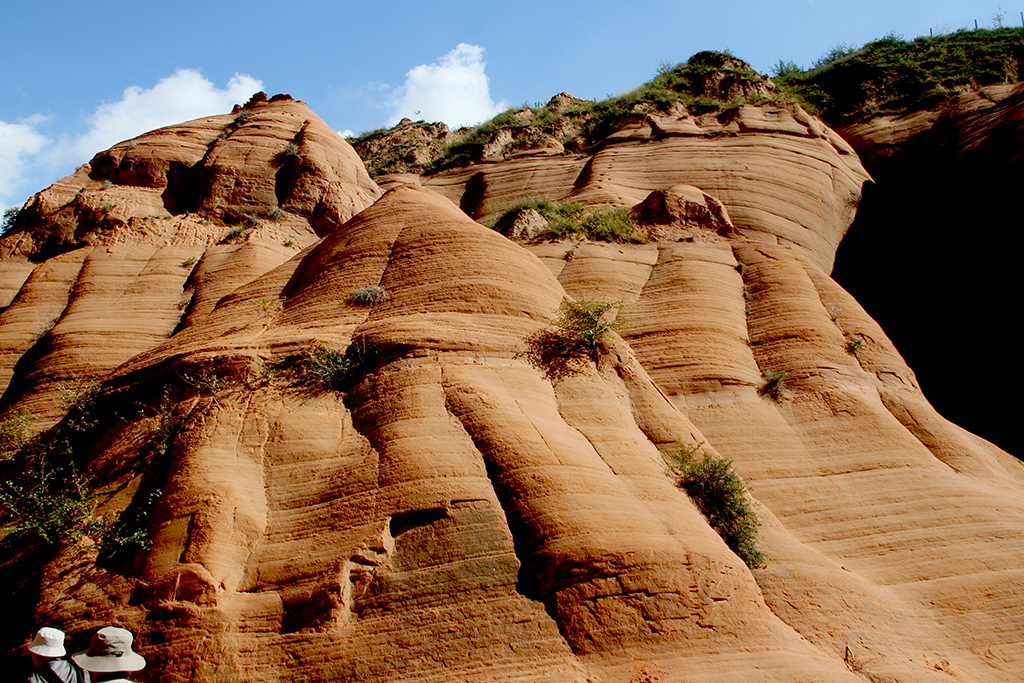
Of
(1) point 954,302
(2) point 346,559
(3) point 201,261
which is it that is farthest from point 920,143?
(2) point 346,559

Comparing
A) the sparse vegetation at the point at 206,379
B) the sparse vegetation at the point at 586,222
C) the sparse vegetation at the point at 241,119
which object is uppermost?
the sparse vegetation at the point at 241,119

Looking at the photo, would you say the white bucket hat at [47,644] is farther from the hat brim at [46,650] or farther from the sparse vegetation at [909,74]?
the sparse vegetation at [909,74]

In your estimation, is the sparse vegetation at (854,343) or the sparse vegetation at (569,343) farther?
the sparse vegetation at (854,343)

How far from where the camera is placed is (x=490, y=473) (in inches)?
274

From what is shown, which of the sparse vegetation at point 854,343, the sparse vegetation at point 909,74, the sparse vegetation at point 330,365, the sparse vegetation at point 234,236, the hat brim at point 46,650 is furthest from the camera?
the sparse vegetation at point 909,74

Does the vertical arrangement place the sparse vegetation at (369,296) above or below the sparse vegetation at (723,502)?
above

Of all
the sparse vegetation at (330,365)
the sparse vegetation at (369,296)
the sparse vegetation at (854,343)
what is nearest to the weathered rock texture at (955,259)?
the sparse vegetation at (854,343)

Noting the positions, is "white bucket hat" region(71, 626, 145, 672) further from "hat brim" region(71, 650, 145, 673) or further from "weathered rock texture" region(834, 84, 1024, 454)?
"weathered rock texture" region(834, 84, 1024, 454)

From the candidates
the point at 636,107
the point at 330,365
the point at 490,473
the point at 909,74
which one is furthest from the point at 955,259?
the point at 330,365

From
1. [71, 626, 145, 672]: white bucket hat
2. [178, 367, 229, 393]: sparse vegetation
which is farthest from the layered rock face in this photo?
[71, 626, 145, 672]: white bucket hat

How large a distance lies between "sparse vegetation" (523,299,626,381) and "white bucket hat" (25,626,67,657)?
590cm

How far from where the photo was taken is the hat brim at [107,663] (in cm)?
464

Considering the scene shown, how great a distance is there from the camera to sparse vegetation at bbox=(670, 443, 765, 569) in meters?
7.86

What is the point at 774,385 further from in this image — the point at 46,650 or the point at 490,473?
the point at 46,650
